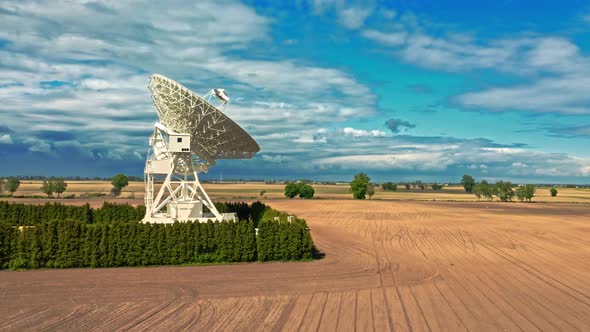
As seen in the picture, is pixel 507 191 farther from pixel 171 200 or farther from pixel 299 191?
pixel 171 200

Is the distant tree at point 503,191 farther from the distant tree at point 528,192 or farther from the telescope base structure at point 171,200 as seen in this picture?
the telescope base structure at point 171,200

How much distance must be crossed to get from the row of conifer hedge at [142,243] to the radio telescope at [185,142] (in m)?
4.22

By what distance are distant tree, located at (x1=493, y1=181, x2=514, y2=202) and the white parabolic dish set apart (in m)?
117

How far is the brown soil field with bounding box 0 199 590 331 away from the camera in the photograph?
1958 cm

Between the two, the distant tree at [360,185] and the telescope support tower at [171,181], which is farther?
the distant tree at [360,185]

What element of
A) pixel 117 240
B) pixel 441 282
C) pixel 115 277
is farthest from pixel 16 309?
pixel 441 282

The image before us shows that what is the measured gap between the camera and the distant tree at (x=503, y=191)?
13700 centimetres

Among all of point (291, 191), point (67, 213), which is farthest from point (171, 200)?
point (291, 191)

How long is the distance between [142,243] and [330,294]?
47.5 feet

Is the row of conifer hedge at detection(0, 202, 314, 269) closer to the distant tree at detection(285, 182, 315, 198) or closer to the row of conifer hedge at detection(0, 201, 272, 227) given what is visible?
the row of conifer hedge at detection(0, 201, 272, 227)

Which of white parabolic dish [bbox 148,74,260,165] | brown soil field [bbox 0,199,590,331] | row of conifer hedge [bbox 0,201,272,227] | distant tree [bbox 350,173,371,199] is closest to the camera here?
brown soil field [bbox 0,199,590,331]

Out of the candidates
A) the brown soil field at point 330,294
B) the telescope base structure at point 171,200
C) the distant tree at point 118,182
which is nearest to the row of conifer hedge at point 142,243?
the brown soil field at point 330,294

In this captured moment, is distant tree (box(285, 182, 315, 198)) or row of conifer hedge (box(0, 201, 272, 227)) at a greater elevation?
distant tree (box(285, 182, 315, 198))

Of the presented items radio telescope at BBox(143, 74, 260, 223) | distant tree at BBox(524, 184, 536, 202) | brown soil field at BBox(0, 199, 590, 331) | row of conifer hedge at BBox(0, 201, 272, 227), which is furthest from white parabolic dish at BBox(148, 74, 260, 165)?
distant tree at BBox(524, 184, 536, 202)
